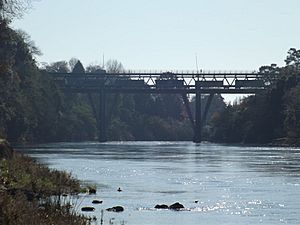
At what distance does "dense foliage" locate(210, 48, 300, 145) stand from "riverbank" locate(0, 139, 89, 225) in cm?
9488

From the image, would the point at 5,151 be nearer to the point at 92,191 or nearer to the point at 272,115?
the point at 92,191

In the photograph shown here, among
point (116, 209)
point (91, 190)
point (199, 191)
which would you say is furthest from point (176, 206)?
point (199, 191)

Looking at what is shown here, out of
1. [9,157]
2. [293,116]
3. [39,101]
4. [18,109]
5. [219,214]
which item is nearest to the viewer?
[219,214]

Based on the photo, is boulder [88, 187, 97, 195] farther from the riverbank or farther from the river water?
the riverbank

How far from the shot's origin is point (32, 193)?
41.1m

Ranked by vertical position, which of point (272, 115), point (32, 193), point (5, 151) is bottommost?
point (32, 193)

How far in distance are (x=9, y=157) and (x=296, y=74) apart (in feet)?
363

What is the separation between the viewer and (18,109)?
136750mm

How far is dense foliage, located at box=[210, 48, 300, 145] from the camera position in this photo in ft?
490

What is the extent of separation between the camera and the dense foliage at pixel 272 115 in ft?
490

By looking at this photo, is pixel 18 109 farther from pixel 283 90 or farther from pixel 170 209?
pixel 170 209

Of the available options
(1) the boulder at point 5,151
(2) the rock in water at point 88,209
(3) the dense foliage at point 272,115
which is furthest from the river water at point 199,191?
(3) the dense foliage at point 272,115

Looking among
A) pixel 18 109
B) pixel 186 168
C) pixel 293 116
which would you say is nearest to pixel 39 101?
pixel 18 109

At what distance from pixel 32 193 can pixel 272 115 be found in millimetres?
124328
